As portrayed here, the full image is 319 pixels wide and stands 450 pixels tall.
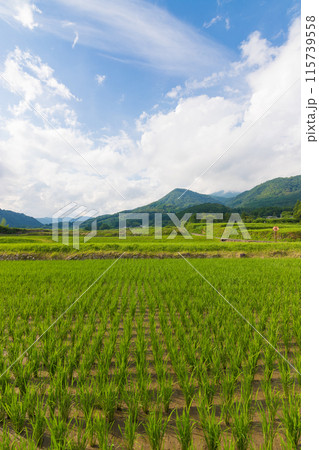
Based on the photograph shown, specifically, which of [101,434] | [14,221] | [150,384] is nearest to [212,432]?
[101,434]

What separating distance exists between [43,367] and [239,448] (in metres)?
2.99

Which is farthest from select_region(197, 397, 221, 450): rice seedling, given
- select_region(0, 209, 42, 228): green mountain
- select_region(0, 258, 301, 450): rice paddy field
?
select_region(0, 209, 42, 228): green mountain

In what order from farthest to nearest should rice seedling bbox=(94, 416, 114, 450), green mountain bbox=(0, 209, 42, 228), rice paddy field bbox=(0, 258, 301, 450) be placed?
A: green mountain bbox=(0, 209, 42, 228), rice paddy field bbox=(0, 258, 301, 450), rice seedling bbox=(94, 416, 114, 450)

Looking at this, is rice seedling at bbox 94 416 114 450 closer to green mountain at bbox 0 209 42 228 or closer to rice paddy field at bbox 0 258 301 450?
rice paddy field at bbox 0 258 301 450

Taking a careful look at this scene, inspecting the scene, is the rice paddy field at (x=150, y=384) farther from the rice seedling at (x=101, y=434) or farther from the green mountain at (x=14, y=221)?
the green mountain at (x=14, y=221)

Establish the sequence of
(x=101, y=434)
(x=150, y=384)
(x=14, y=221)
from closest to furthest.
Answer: (x=101, y=434) → (x=150, y=384) → (x=14, y=221)

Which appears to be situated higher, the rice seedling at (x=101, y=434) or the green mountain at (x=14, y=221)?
the green mountain at (x=14, y=221)

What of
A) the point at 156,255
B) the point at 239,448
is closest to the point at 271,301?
the point at 239,448

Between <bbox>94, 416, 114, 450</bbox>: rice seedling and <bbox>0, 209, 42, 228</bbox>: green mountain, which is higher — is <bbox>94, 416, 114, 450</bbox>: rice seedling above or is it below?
below

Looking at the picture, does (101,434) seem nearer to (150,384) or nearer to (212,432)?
(212,432)

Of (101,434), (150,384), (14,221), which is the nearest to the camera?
(101,434)

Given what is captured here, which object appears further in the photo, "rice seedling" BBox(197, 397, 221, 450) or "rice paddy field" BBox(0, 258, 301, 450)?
"rice paddy field" BBox(0, 258, 301, 450)

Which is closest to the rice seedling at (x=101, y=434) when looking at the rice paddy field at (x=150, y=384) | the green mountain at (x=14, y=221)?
the rice paddy field at (x=150, y=384)

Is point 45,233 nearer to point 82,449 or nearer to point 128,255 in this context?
point 128,255
